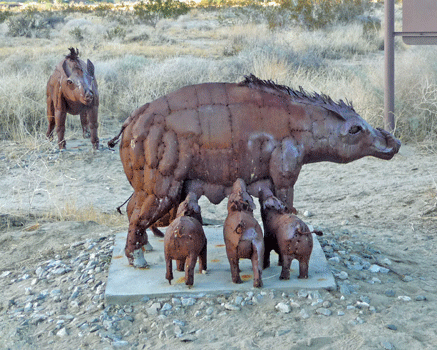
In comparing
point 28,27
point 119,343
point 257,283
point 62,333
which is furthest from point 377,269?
point 28,27

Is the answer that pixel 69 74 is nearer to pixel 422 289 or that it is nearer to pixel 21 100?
pixel 21 100

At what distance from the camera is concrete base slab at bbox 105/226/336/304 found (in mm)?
4098

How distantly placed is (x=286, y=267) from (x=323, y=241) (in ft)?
4.10

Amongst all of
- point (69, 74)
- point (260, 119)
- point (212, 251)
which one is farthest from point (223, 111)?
point (69, 74)

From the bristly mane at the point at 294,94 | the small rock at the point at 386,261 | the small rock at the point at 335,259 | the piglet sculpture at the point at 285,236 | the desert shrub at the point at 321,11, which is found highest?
the desert shrub at the point at 321,11

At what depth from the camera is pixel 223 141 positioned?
14.1 ft

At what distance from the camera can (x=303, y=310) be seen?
3.86 metres

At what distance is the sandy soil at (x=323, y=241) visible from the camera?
3648 mm

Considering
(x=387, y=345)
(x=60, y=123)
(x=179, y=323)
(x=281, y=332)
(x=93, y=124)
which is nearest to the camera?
(x=387, y=345)

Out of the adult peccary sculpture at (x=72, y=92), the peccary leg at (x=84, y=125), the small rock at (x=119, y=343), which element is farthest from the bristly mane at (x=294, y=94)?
the peccary leg at (x=84, y=125)

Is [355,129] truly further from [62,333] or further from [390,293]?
[62,333]

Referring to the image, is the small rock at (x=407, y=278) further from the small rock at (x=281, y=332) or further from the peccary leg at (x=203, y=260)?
the peccary leg at (x=203, y=260)

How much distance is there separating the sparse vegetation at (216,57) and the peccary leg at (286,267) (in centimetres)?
469

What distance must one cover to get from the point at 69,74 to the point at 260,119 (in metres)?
5.51
